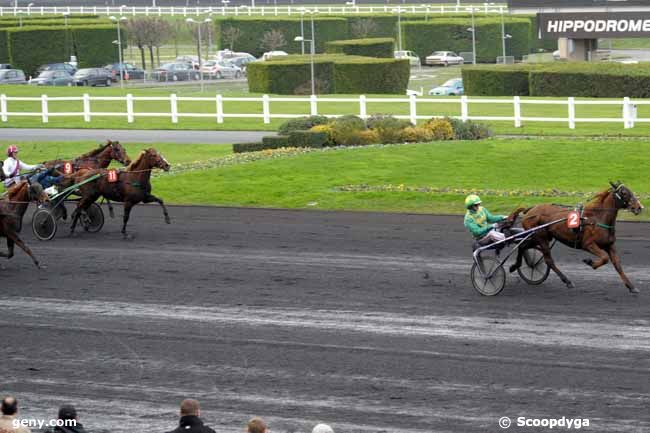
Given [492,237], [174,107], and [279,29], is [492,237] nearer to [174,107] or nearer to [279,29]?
[174,107]

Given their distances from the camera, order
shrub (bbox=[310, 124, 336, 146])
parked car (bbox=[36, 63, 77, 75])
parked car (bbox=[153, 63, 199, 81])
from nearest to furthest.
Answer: shrub (bbox=[310, 124, 336, 146])
parked car (bbox=[36, 63, 77, 75])
parked car (bbox=[153, 63, 199, 81])

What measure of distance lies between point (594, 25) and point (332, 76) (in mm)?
11525

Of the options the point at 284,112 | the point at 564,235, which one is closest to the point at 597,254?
the point at 564,235

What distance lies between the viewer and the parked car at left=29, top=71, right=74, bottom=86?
2189 inches

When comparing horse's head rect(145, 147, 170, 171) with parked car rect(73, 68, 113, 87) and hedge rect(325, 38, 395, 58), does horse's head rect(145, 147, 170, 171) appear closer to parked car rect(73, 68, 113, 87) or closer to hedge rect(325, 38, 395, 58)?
parked car rect(73, 68, 113, 87)

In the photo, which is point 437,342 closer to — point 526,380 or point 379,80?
point 526,380

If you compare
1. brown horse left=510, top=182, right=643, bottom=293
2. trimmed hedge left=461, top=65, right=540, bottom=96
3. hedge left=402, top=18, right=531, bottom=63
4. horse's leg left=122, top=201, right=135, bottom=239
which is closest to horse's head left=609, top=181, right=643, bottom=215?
brown horse left=510, top=182, right=643, bottom=293

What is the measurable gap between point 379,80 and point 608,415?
4064 centimetres

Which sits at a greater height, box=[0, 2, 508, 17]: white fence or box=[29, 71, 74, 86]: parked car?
box=[0, 2, 508, 17]: white fence

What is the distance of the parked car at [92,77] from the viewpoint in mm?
57188

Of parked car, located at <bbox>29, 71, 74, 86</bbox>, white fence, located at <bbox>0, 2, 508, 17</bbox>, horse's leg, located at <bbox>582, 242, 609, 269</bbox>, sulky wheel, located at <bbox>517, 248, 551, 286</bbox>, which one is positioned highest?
white fence, located at <bbox>0, 2, 508, 17</bbox>

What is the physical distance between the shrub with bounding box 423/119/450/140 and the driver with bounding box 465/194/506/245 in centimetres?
1358

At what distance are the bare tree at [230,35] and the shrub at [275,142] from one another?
163 feet

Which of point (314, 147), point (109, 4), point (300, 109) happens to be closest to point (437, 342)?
point (314, 147)
